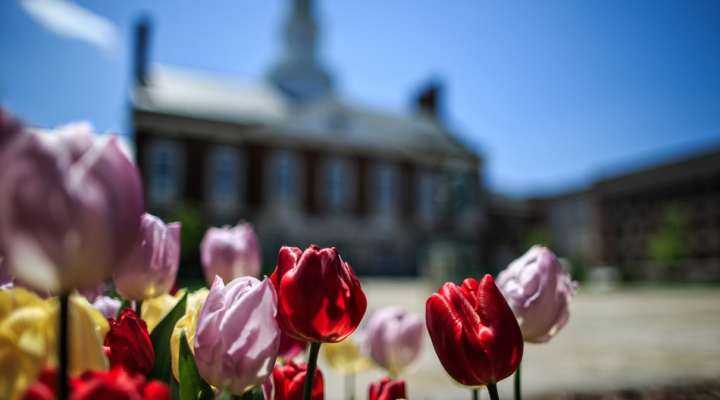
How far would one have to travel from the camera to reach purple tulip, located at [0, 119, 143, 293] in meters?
0.34

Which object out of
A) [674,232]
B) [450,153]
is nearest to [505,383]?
[450,153]

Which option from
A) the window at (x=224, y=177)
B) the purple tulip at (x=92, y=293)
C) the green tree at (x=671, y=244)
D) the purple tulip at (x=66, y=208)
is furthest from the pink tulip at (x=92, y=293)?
the green tree at (x=671, y=244)

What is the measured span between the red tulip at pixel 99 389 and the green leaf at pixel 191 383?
17 centimetres

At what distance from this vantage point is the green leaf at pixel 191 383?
Result: 551mm

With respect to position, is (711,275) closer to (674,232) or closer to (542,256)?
(674,232)

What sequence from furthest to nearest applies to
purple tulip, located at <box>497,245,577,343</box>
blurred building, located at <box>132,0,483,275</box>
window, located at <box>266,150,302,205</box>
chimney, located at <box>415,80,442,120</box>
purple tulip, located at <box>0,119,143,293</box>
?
chimney, located at <box>415,80,442,120</box>
window, located at <box>266,150,302,205</box>
blurred building, located at <box>132,0,483,275</box>
purple tulip, located at <box>497,245,577,343</box>
purple tulip, located at <box>0,119,143,293</box>

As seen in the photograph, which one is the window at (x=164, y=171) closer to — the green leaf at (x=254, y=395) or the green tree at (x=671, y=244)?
the green leaf at (x=254, y=395)

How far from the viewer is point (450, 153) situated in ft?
89.2

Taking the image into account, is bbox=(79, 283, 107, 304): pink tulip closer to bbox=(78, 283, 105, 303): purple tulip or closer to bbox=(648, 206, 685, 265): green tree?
bbox=(78, 283, 105, 303): purple tulip

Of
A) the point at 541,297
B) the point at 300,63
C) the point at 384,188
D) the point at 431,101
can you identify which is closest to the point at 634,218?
the point at 431,101

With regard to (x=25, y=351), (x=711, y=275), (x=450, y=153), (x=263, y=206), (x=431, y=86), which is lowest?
(x=711, y=275)

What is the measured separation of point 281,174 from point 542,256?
22636mm

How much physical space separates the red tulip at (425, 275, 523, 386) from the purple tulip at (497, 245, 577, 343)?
140 millimetres

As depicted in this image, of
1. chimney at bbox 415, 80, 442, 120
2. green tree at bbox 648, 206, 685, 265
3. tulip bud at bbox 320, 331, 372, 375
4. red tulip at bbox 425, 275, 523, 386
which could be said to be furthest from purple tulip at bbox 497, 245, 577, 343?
green tree at bbox 648, 206, 685, 265
